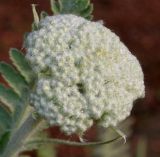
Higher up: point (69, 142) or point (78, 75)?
point (78, 75)

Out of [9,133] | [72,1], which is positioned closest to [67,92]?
[9,133]

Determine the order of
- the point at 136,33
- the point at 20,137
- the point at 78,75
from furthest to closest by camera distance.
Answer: the point at 136,33 < the point at 20,137 < the point at 78,75

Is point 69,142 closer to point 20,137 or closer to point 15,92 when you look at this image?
point 20,137

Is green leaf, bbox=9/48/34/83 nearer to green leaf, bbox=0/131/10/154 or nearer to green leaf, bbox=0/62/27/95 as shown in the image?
green leaf, bbox=0/62/27/95

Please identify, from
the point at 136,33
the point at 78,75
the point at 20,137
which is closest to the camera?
the point at 78,75

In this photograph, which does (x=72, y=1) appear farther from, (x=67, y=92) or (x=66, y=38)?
(x=67, y=92)

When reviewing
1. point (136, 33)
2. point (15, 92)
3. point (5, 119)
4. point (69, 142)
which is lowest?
point (69, 142)

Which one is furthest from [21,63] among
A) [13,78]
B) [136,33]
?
[136,33]

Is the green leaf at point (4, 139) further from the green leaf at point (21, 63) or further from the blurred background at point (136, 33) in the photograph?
the blurred background at point (136, 33)

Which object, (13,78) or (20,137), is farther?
(13,78)

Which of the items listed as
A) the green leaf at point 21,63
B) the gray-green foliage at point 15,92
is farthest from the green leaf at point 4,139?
the green leaf at point 21,63
